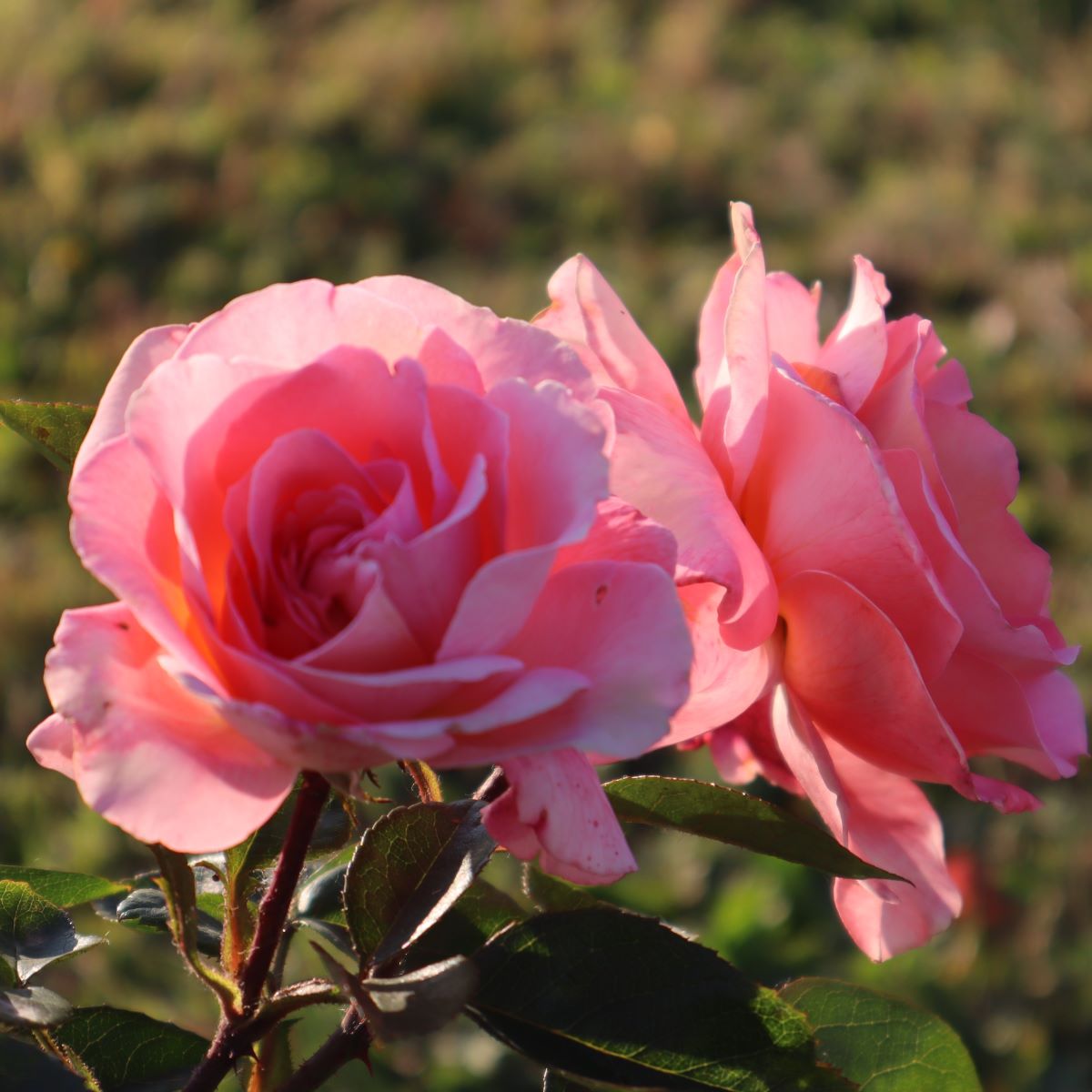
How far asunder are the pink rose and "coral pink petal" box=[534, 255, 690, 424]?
130mm

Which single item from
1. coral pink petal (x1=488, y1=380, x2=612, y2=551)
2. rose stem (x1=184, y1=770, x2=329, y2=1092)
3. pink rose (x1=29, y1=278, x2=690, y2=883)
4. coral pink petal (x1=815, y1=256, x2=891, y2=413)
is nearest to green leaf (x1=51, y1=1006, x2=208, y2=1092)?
rose stem (x1=184, y1=770, x2=329, y2=1092)

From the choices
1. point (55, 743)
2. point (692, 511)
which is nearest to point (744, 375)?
point (692, 511)

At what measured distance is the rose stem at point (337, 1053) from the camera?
48 cm

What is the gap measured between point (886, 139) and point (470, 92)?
3.37 ft

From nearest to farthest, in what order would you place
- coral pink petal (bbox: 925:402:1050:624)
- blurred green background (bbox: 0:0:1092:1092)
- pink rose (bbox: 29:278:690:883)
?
1. pink rose (bbox: 29:278:690:883)
2. coral pink petal (bbox: 925:402:1050:624)
3. blurred green background (bbox: 0:0:1092:1092)

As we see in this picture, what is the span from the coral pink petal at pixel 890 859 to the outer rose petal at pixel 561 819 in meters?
0.15

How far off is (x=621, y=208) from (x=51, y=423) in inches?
110

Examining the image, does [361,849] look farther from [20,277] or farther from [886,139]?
[886,139]

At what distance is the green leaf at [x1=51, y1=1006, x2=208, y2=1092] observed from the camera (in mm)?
488

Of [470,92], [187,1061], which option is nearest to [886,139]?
[470,92]

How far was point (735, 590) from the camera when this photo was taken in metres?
0.49

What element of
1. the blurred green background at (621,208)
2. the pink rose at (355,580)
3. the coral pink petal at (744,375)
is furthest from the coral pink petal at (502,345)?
the blurred green background at (621,208)

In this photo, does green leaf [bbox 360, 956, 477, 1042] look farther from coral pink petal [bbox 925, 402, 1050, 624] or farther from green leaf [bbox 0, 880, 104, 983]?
coral pink petal [bbox 925, 402, 1050, 624]

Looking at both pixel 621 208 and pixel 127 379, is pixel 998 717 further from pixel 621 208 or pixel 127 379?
pixel 621 208
